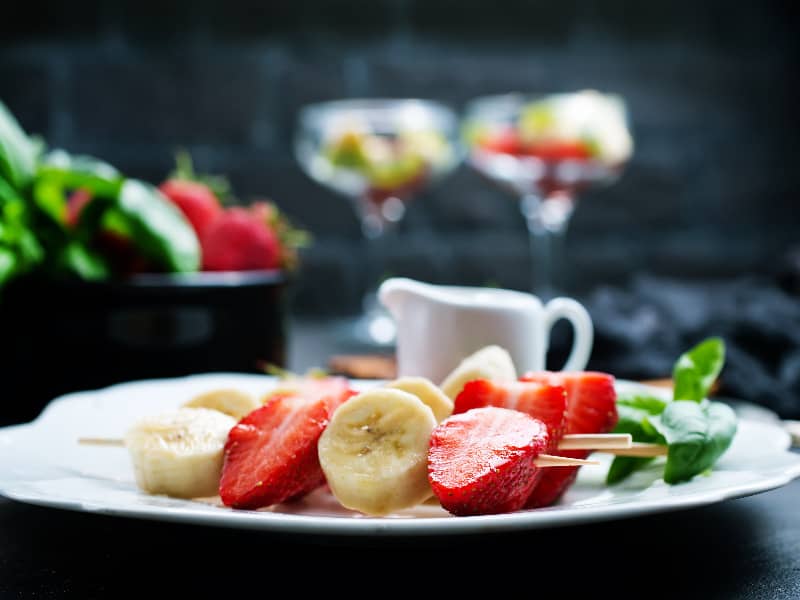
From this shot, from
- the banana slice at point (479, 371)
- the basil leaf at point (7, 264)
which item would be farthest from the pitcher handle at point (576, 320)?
the basil leaf at point (7, 264)

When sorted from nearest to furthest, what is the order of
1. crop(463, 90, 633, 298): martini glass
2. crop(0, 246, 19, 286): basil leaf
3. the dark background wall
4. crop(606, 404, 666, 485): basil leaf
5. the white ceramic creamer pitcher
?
crop(606, 404, 666, 485): basil leaf, the white ceramic creamer pitcher, crop(0, 246, 19, 286): basil leaf, crop(463, 90, 633, 298): martini glass, the dark background wall

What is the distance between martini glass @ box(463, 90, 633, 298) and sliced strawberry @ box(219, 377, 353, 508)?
4.47 feet

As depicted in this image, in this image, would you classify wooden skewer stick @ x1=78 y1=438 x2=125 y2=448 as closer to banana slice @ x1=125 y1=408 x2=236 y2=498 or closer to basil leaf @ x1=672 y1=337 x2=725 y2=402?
banana slice @ x1=125 y1=408 x2=236 y2=498

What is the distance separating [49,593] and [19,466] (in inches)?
6.0

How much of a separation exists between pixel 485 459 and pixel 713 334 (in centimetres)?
79

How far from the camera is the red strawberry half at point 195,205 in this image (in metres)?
1.35

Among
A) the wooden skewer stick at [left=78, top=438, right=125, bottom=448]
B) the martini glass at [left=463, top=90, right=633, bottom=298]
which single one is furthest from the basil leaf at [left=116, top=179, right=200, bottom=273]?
the martini glass at [left=463, top=90, right=633, bottom=298]

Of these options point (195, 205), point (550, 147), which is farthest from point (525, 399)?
point (550, 147)

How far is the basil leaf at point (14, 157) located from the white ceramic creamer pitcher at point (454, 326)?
1.43ft

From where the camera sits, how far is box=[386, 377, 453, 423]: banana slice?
0.76m

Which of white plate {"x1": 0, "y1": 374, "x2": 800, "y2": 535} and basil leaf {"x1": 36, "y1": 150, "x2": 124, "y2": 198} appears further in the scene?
basil leaf {"x1": 36, "y1": 150, "x2": 124, "y2": 198}

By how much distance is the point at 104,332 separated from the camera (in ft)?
3.90

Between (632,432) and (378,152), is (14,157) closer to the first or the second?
(632,432)

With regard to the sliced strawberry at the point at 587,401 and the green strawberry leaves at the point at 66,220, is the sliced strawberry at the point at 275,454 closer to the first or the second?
the sliced strawberry at the point at 587,401
